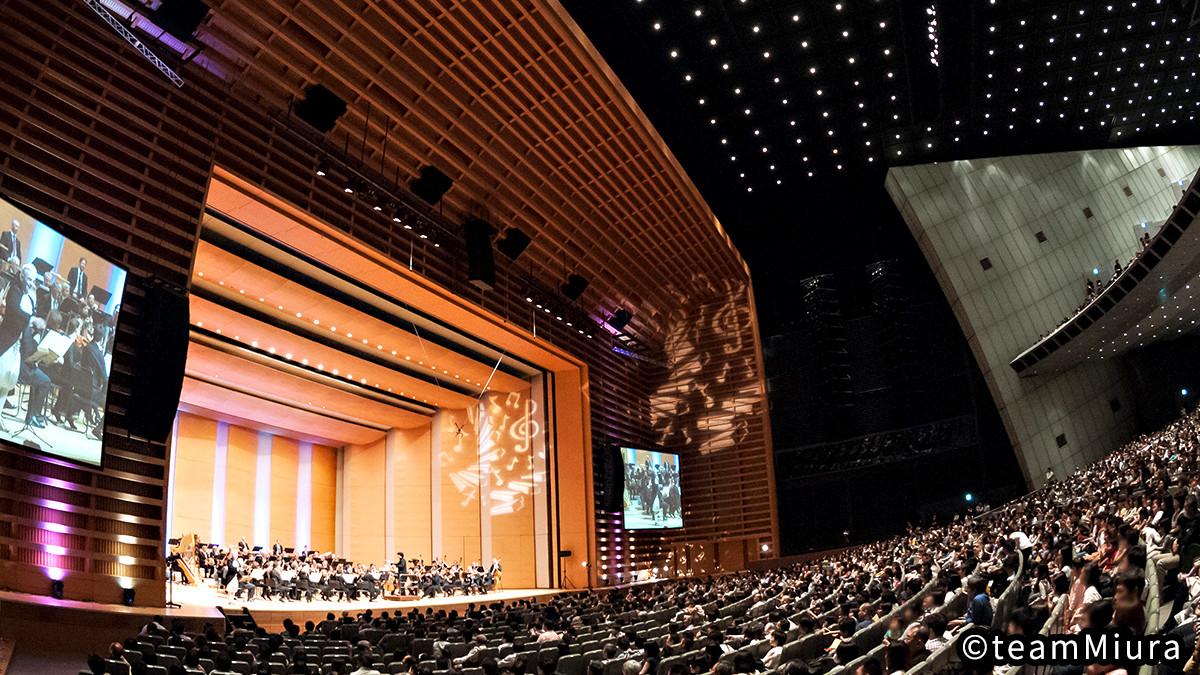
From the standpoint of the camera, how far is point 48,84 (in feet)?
32.6

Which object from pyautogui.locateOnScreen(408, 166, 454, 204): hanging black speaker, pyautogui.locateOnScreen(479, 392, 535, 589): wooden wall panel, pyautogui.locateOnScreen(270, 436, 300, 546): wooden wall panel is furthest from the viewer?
pyautogui.locateOnScreen(270, 436, 300, 546): wooden wall panel

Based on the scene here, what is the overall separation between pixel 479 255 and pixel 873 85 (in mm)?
12335

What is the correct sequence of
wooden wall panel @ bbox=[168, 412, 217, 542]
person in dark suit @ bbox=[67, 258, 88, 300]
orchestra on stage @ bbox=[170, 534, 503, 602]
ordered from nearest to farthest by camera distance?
person in dark suit @ bbox=[67, 258, 88, 300], orchestra on stage @ bbox=[170, 534, 503, 602], wooden wall panel @ bbox=[168, 412, 217, 542]

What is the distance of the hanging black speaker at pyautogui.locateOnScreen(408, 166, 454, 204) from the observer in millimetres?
16109

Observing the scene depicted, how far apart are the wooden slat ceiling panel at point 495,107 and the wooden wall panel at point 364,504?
8.34m

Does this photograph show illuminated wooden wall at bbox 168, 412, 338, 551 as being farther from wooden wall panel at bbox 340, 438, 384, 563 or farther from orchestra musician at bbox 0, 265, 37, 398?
orchestra musician at bbox 0, 265, 37, 398

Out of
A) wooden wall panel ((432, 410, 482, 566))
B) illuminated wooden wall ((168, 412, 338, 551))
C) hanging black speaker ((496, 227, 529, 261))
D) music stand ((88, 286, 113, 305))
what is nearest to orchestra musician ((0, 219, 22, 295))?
music stand ((88, 286, 113, 305))

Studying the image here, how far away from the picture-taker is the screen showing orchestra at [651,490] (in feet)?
78.1

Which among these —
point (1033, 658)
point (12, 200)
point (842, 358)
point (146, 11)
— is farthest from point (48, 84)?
point (842, 358)

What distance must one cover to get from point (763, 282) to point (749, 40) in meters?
12.7

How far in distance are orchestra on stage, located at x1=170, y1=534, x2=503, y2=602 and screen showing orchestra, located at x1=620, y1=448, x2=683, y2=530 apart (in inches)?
218

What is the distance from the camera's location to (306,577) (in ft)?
51.7

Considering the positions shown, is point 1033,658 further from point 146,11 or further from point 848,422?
point 848,422

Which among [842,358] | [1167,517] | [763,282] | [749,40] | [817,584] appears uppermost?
[749,40]
